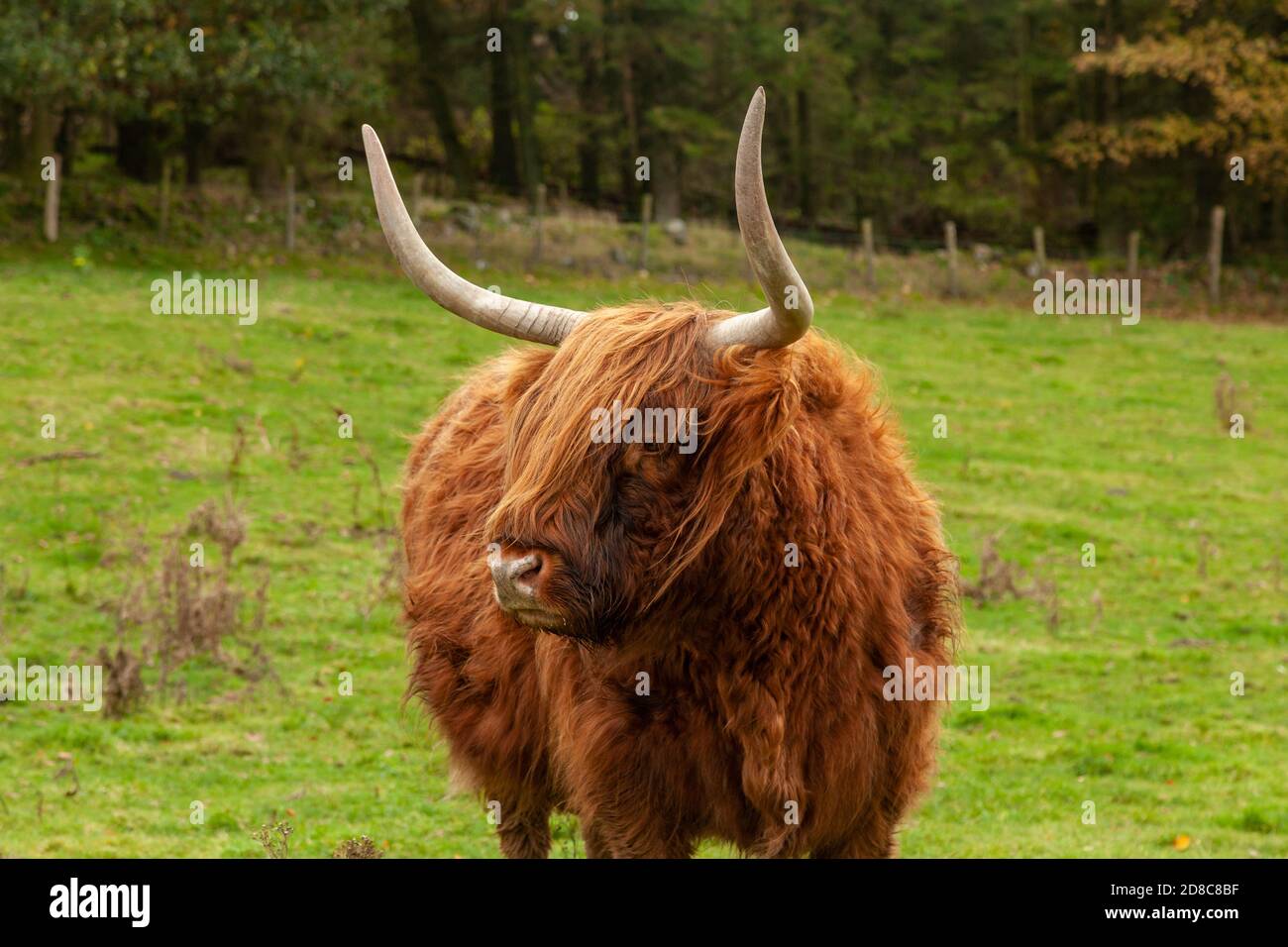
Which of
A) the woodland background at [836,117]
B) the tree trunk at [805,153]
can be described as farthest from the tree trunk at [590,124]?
the tree trunk at [805,153]

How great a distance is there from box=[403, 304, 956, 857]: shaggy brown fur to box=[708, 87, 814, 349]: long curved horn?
0.20 ft

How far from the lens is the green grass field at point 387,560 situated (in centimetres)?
675

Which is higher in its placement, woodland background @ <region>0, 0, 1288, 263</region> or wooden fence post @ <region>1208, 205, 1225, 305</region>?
woodland background @ <region>0, 0, 1288, 263</region>

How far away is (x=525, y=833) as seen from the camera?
5812 millimetres

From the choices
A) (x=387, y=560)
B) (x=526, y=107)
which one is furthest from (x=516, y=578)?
(x=526, y=107)

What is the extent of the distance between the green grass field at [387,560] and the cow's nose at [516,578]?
260 cm

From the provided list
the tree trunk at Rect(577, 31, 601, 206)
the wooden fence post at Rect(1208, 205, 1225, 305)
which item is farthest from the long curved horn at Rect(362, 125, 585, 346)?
the tree trunk at Rect(577, 31, 601, 206)

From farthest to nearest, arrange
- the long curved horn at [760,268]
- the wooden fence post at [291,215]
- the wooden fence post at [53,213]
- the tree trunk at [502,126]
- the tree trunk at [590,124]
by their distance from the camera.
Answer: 1. the tree trunk at [590,124]
2. the tree trunk at [502,126]
3. the wooden fence post at [291,215]
4. the wooden fence post at [53,213]
5. the long curved horn at [760,268]

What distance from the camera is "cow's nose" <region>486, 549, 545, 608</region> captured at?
3670mm

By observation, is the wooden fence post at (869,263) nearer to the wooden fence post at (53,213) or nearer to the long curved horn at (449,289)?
the wooden fence post at (53,213)

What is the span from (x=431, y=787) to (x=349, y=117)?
76.8 feet

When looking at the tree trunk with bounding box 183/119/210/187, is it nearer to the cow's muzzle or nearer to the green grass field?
the green grass field
